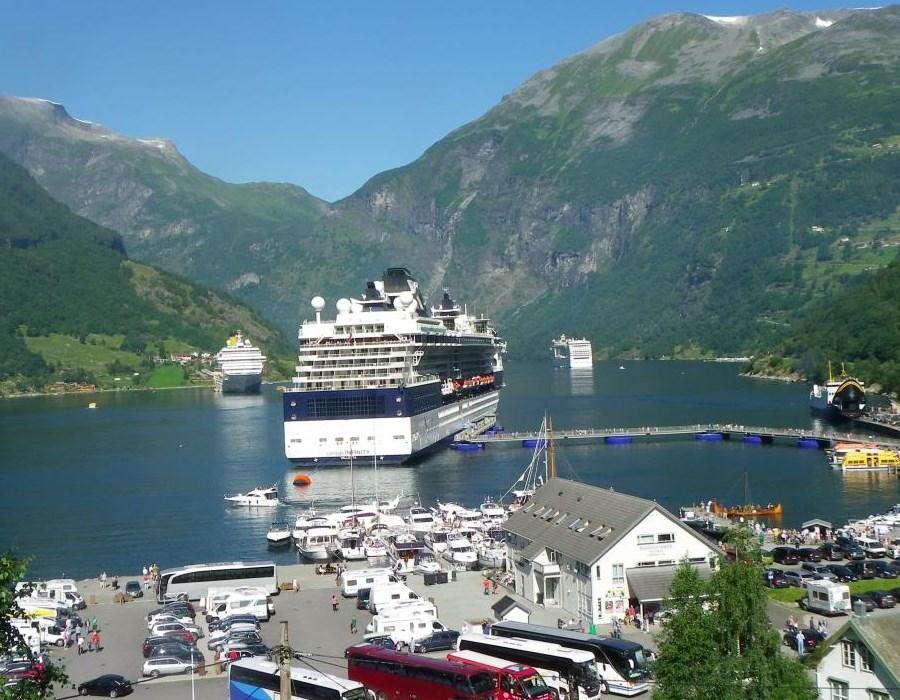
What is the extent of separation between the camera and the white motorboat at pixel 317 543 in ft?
171

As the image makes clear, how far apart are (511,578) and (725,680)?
66.8 ft

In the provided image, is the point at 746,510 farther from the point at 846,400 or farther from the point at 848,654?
the point at 846,400

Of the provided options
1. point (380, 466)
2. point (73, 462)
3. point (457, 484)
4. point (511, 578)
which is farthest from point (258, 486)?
point (511, 578)

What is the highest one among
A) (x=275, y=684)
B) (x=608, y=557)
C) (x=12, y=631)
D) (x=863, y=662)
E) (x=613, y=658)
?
(x=12, y=631)

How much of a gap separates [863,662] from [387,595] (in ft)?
55.7

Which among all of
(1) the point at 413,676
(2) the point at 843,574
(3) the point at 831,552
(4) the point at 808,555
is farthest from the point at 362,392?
(1) the point at 413,676

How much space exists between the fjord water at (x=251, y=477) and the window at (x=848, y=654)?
25.2m

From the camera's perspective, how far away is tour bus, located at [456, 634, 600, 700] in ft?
90.1

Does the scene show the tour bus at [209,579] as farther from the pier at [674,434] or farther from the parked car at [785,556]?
the pier at [674,434]

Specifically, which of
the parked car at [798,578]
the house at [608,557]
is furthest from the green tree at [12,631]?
the parked car at [798,578]

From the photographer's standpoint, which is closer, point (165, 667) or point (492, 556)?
point (165, 667)

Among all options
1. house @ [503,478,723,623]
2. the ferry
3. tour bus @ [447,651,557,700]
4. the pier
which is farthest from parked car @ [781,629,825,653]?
the ferry

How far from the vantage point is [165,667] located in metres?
31.4

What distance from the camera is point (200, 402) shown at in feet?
Answer: 559
